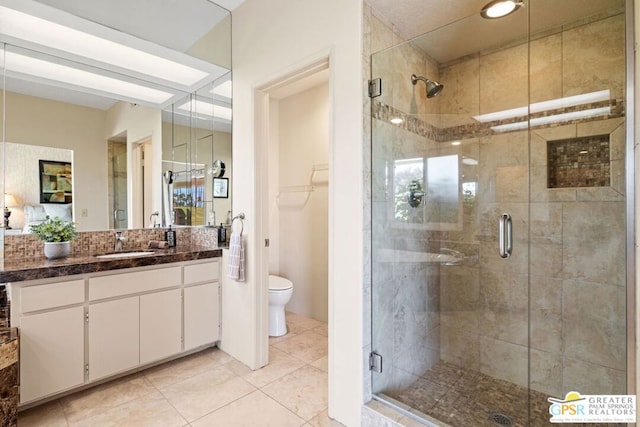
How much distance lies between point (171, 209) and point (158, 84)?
1.09m

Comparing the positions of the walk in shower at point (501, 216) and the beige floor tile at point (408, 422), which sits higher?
the walk in shower at point (501, 216)

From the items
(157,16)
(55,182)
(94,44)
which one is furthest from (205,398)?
(157,16)

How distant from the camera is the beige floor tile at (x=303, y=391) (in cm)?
189

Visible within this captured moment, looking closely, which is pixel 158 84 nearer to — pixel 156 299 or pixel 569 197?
pixel 156 299

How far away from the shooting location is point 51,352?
1818 millimetres

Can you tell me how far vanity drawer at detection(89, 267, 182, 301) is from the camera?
2.00 m

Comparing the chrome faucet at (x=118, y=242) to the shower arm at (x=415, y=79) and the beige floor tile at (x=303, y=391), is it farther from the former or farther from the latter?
the shower arm at (x=415, y=79)

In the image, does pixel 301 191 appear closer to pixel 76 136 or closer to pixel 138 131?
pixel 138 131

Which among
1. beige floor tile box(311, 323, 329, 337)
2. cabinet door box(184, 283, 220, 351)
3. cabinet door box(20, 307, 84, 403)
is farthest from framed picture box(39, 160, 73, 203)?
beige floor tile box(311, 323, 329, 337)

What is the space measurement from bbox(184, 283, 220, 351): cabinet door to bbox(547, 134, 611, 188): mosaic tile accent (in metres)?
2.62

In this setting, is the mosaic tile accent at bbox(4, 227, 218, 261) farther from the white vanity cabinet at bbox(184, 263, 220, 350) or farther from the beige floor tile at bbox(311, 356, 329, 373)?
the beige floor tile at bbox(311, 356, 329, 373)

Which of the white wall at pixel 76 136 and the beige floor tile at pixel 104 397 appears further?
the white wall at pixel 76 136

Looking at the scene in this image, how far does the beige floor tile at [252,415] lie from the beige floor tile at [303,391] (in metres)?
0.06

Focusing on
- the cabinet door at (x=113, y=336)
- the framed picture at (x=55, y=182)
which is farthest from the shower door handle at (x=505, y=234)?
the framed picture at (x=55, y=182)
